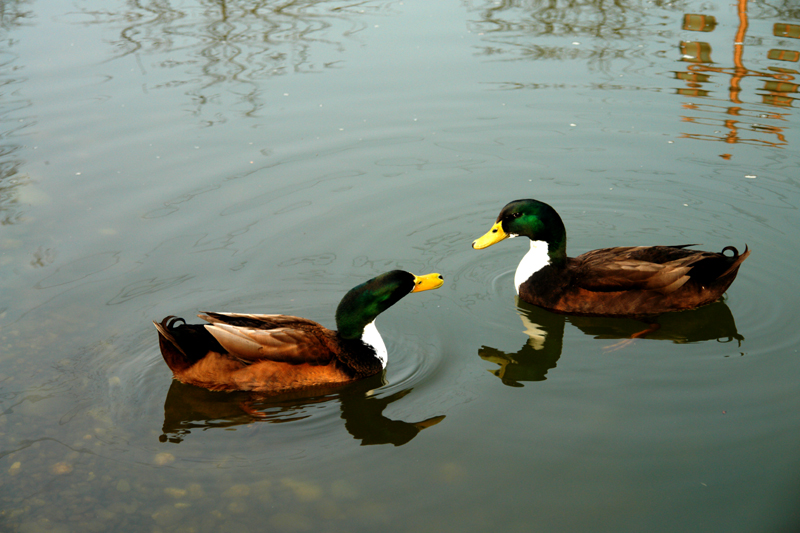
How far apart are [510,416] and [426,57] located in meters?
7.96

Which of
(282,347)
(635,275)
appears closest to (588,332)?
(635,275)

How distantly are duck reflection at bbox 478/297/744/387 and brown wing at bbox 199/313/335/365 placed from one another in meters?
1.39

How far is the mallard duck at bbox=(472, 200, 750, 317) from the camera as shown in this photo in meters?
6.64

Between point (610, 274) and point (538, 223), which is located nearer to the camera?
point (610, 274)

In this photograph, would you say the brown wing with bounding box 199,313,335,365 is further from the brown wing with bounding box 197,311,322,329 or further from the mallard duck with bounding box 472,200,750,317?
the mallard duck with bounding box 472,200,750,317

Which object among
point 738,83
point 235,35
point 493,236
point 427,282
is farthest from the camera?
point 235,35

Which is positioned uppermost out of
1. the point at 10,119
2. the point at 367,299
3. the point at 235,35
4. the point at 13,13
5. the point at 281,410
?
the point at 13,13

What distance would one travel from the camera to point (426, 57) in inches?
475

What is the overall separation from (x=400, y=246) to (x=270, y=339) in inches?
92.2

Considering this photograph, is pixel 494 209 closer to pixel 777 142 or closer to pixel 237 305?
pixel 237 305

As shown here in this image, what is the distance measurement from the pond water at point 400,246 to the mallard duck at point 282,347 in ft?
0.64

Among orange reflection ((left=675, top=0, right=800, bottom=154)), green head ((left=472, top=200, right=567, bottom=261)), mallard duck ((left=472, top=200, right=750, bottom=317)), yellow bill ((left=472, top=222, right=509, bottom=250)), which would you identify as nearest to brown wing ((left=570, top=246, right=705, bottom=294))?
mallard duck ((left=472, top=200, right=750, bottom=317))

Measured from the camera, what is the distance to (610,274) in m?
6.68

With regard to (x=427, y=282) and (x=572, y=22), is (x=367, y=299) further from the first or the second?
(x=572, y=22)
